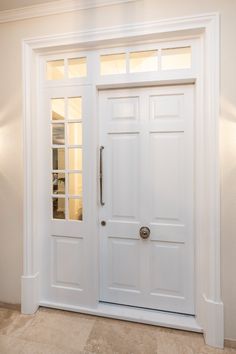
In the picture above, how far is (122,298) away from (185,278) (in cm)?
62

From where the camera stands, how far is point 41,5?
1914 mm

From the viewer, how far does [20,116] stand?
2.03m

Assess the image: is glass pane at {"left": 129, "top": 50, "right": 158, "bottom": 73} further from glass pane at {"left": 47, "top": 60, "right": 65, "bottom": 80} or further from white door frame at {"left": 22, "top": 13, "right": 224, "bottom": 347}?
glass pane at {"left": 47, "top": 60, "right": 65, "bottom": 80}

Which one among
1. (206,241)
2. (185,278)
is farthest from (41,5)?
(185,278)

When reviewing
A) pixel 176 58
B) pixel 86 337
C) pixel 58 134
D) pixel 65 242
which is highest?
pixel 176 58

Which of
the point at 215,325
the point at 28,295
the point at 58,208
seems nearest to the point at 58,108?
the point at 58,208

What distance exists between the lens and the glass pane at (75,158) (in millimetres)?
2021

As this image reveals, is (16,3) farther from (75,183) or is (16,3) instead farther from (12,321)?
(12,321)

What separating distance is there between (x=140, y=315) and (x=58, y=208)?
4.04ft

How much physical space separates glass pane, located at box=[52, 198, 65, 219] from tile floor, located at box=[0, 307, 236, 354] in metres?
0.91

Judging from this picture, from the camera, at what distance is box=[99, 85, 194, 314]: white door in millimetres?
1880

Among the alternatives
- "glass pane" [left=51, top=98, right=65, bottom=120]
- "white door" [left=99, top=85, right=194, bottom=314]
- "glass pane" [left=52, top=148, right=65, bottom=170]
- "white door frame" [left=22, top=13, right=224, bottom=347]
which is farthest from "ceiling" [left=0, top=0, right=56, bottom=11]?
"glass pane" [left=52, top=148, right=65, bottom=170]

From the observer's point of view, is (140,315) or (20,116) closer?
(140,315)

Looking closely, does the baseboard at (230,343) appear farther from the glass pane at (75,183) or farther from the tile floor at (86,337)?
the glass pane at (75,183)
